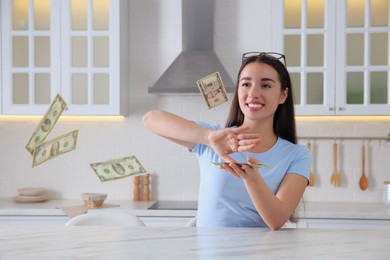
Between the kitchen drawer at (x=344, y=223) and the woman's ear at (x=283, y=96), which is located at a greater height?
the woman's ear at (x=283, y=96)

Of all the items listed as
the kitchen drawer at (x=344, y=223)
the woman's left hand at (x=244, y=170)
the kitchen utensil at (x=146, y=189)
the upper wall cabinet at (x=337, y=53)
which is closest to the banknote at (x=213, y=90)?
the upper wall cabinet at (x=337, y=53)

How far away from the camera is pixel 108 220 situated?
7.88 ft

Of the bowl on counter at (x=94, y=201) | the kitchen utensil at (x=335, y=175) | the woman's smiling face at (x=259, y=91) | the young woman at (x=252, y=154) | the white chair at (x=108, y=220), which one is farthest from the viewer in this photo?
the kitchen utensil at (x=335, y=175)

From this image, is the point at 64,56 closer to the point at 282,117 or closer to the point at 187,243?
the point at 282,117

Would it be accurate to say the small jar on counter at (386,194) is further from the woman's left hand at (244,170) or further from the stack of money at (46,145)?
the woman's left hand at (244,170)

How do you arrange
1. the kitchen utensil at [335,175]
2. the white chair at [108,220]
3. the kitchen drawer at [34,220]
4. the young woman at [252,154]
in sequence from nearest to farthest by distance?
the young woman at [252,154] → the white chair at [108,220] → the kitchen drawer at [34,220] → the kitchen utensil at [335,175]

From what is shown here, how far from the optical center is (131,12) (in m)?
4.42

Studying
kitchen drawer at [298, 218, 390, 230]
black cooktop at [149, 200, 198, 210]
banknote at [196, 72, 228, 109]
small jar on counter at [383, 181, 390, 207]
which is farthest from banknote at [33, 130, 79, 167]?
small jar on counter at [383, 181, 390, 207]

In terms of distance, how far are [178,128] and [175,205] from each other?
2.20 metres

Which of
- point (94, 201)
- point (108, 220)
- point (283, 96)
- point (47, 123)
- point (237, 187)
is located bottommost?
point (94, 201)

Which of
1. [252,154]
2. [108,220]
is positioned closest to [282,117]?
[252,154]

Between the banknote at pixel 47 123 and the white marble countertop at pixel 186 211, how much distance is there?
1.59 ft

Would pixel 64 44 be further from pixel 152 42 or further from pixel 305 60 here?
pixel 305 60

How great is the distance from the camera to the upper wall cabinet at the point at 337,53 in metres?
3.95
